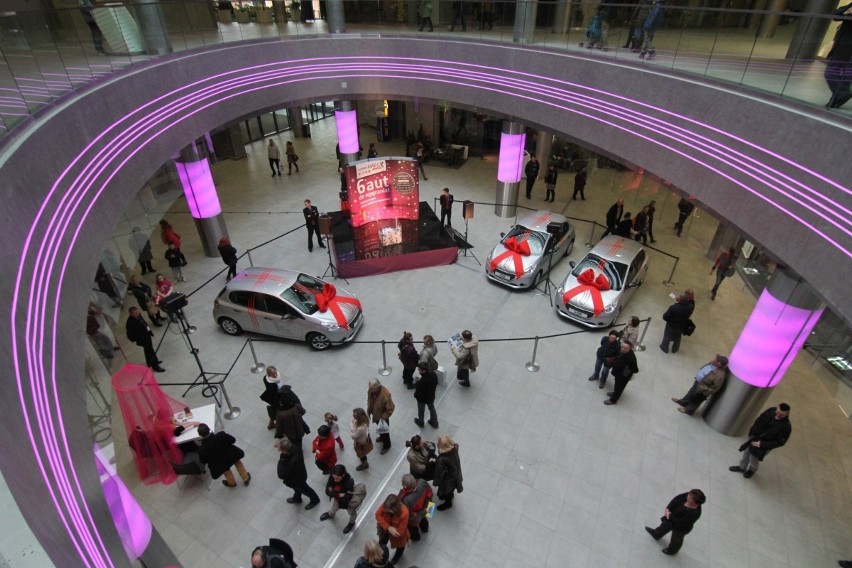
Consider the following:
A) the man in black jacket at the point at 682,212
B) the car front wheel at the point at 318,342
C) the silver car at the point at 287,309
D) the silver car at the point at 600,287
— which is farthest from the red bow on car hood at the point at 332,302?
the man in black jacket at the point at 682,212

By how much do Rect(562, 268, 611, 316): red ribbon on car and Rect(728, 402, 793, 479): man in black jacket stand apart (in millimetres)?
4006

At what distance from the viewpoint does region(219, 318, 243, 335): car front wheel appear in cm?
1092

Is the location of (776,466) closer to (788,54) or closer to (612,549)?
(612,549)

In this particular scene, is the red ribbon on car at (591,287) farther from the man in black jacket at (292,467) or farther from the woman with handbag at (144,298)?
the woman with handbag at (144,298)

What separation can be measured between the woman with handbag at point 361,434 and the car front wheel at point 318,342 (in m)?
3.22

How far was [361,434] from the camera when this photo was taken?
745cm

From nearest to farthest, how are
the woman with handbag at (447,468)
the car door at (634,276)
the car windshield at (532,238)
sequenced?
the woman with handbag at (447,468) < the car door at (634,276) < the car windshield at (532,238)

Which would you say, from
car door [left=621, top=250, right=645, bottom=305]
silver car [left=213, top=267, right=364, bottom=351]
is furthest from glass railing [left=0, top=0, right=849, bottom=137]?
silver car [left=213, top=267, right=364, bottom=351]

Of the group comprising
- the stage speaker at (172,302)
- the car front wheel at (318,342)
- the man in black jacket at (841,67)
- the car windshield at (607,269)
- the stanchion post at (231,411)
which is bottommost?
the stanchion post at (231,411)

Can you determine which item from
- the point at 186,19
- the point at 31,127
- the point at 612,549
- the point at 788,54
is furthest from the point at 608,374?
the point at 186,19

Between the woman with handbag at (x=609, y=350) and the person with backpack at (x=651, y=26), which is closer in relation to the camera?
the woman with handbag at (x=609, y=350)

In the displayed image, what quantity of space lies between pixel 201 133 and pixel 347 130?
22.6 ft

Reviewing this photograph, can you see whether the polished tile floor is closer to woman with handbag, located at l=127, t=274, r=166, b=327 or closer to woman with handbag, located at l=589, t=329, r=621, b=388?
woman with handbag, located at l=127, t=274, r=166, b=327

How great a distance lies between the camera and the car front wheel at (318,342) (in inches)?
413
